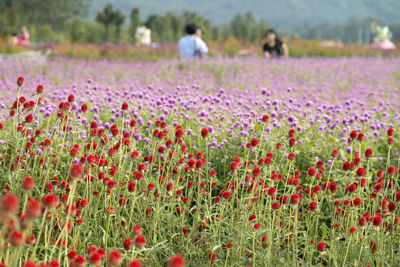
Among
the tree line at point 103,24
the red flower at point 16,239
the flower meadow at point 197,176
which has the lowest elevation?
the flower meadow at point 197,176

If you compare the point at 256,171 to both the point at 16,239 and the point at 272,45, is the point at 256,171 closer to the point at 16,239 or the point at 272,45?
the point at 16,239

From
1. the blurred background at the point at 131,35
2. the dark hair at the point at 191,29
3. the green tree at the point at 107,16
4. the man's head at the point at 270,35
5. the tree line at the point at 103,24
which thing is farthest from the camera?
the green tree at the point at 107,16

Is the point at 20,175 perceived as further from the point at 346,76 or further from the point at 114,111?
the point at 346,76

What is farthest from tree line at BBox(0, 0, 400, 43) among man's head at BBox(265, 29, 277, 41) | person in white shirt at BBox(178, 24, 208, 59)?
person in white shirt at BBox(178, 24, 208, 59)

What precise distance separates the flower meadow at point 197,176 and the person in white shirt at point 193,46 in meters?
1.57

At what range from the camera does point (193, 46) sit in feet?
36.5

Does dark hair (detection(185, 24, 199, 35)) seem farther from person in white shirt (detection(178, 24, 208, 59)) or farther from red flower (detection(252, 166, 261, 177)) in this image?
red flower (detection(252, 166, 261, 177))

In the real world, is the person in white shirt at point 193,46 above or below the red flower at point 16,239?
above

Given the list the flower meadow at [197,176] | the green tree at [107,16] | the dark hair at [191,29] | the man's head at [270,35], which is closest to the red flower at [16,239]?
the flower meadow at [197,176]

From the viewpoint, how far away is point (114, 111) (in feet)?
14.5

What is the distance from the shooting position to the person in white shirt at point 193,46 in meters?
10.9

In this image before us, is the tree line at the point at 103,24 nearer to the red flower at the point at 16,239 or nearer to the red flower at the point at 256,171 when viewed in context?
the red flower at the point at 256,171

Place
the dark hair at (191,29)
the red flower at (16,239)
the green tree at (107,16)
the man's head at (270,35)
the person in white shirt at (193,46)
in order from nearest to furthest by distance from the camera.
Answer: the red flower at (16,239)
the dark hair at (191,29)
the person in white shirt at (193,46)
the man's head at (270,35)
the green tree at (107,16)

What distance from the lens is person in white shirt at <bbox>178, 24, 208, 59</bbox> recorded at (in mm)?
10867
